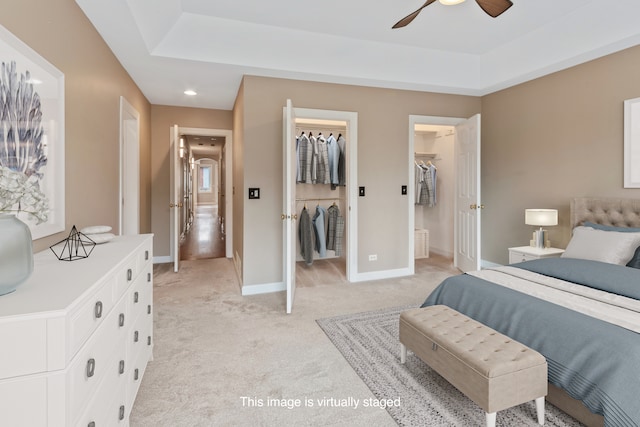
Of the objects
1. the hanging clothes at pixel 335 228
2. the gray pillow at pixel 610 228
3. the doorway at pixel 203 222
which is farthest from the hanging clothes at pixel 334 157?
the gray pillow at pixel 610 228

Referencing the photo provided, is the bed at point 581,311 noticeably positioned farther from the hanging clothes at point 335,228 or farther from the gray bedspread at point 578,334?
the hanging clothes at point 335,228

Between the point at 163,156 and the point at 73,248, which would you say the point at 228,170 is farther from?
the point at 73,248

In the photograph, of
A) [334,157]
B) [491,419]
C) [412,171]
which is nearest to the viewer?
[491,419]

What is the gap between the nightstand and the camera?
3525mm

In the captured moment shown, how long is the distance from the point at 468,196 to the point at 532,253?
1154 millimetres

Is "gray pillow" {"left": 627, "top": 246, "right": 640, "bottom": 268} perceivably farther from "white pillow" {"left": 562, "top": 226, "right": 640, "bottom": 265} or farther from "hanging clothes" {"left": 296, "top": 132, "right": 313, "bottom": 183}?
"hanging clothes" {"left": 296, "top": 132, "right": 313, "bottom": 183}

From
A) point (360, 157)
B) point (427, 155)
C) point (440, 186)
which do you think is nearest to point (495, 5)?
point (360, 157)

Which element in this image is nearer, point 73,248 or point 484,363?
point 484,363

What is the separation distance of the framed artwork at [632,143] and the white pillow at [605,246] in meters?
0.71

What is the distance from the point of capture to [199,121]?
5.39m

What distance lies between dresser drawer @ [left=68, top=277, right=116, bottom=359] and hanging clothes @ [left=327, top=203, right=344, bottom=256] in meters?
3.70

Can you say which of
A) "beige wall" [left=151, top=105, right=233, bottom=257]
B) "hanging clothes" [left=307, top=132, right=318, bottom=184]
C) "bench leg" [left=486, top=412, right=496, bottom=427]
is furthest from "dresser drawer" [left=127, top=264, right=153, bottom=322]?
"beige wall" [left=151, top=105, right=233, bottom=257]

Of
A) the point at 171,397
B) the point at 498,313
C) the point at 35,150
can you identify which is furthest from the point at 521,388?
the point at 35,150

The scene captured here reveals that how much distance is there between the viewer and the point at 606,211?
325 centimetres
